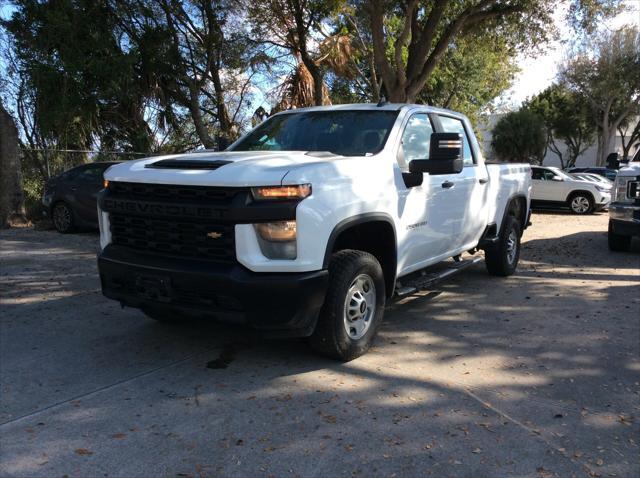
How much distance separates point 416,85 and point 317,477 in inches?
508

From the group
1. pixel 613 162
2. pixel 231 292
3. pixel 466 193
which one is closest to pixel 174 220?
pixel 231 292

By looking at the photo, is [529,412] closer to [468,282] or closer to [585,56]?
[468,282]

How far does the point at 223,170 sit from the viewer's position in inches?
152

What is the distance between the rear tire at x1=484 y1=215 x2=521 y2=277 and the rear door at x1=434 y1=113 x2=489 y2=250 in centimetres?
74

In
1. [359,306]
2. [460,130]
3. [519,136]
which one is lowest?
[359,306]

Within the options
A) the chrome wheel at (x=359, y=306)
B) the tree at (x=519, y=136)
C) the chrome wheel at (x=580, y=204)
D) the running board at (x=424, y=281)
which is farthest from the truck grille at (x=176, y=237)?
the tree at (x=519, y=136)

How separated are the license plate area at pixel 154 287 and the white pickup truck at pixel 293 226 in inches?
0.4

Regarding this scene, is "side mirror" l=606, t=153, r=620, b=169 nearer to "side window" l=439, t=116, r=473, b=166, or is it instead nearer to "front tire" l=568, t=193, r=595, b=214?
"side window" l=439, t=116, r=473, b=166

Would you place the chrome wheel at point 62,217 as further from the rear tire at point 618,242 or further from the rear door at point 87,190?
the rear tire at point 618,242

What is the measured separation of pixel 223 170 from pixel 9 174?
10.3 meters

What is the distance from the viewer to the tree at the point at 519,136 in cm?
4328

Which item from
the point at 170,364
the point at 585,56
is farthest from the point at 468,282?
the point at 585,56

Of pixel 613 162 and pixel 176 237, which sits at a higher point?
pixel 613 162

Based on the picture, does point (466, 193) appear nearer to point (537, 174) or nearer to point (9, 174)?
point (9, 174)
